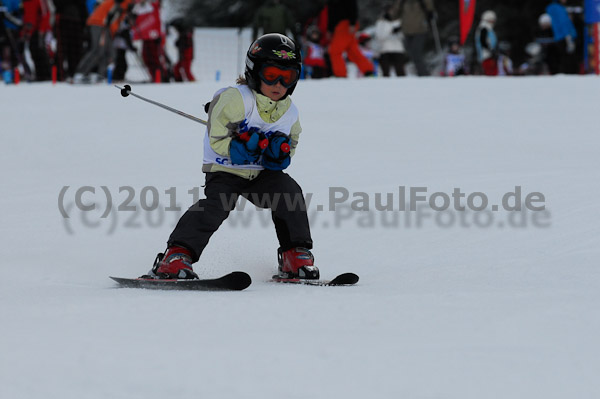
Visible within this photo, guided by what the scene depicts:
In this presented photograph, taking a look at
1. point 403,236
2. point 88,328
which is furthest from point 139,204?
point 88,328

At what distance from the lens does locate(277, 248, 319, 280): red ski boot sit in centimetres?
453

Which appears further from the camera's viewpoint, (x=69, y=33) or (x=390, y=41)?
(x=69, y=33)

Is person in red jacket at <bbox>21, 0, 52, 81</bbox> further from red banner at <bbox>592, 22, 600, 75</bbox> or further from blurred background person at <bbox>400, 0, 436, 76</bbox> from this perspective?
red banner at <bbox>592, 22, 600, 75</bbox>

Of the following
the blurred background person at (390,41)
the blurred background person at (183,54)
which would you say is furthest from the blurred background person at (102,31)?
the blurred background person at (390,41)

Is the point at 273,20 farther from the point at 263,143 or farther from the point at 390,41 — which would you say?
the point at 263,143

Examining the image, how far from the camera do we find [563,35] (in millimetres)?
14180

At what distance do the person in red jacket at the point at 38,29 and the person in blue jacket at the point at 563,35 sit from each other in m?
7.67

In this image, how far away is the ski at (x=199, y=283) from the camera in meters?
3.98

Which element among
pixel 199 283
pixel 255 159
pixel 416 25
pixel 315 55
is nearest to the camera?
pixel 199 283

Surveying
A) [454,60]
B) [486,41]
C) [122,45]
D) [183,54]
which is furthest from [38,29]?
[454,60]

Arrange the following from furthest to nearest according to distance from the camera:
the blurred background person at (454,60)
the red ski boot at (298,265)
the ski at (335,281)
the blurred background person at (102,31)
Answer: the blurred background person at (454,60), the blurred background person at (102,31), the red ski boot at (298,265), the ski at (335,281)

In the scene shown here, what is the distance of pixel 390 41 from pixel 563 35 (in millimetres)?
2698

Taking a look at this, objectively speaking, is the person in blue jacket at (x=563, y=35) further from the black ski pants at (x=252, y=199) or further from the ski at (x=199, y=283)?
the ski at (x=199, y=283)

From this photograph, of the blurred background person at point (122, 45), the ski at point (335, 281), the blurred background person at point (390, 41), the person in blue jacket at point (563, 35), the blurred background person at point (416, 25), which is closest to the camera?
the ski at point (335, 281)
